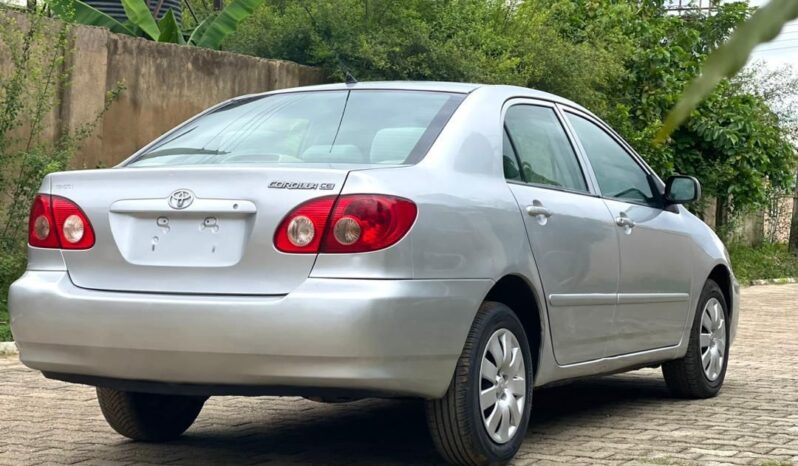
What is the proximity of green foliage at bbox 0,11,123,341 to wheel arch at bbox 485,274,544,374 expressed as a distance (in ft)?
19.9

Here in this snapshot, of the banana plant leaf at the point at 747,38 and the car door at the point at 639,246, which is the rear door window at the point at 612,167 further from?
the banana plant leaf at the point at 747,38

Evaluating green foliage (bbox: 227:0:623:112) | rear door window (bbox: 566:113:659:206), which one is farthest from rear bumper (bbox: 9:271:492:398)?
green foliage (bbox: 227:0:623:112)

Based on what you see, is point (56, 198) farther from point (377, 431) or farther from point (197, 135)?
point (377, 431)

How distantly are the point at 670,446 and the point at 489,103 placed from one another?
5.93 feet

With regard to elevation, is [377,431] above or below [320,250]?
below

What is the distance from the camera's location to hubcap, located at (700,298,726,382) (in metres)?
7.16

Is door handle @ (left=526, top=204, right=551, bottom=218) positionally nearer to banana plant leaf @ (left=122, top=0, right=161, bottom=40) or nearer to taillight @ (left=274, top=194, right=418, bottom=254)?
taillight @ (left=274, top=194, right=418, bottom=254)

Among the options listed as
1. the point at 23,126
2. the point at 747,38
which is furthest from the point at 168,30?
the point at 747,38

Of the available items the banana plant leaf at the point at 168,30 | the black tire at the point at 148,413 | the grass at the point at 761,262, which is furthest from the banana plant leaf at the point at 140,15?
the grass at the point at 761,262

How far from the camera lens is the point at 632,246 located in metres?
6.16

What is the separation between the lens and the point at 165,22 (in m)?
14.4

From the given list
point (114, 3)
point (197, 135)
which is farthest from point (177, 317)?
point (114, 3)

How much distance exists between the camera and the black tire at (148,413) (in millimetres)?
5461

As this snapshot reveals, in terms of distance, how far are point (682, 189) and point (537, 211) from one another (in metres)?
1.71
